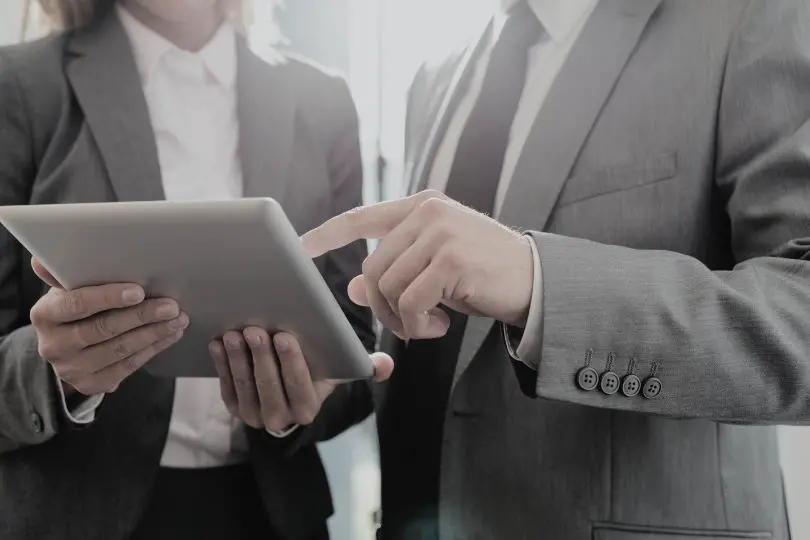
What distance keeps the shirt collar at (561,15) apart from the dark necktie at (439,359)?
0.02 metres

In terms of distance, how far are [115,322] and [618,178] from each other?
1.62ft

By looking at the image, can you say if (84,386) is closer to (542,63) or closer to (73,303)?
(73,303)

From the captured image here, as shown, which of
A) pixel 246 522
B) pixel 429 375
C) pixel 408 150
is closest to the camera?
pixel 429 375

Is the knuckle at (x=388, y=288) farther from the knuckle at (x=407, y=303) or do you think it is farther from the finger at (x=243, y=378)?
the finger at (x=243, y=378)

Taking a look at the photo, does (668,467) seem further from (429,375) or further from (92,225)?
(92,225)

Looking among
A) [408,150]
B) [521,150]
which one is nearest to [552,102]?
[521,150]

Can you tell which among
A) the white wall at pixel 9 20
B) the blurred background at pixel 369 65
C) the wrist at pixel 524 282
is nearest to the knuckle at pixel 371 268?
the wrist at pixel 524 282

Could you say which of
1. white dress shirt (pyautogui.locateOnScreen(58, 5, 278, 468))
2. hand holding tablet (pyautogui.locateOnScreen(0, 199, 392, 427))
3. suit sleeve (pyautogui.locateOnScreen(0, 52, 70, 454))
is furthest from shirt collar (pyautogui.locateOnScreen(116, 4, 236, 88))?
hand holding tablet (pyautogui.locateOnScreen(0, 199, 392, 427))

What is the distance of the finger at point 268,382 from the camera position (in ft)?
2.09

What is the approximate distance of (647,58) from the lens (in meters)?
0.66

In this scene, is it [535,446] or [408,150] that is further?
[408,150]

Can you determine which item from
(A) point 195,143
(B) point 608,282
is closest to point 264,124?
(A) point 195,143

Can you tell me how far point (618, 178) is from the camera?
2.08 feet

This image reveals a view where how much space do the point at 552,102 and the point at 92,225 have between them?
461 mm
